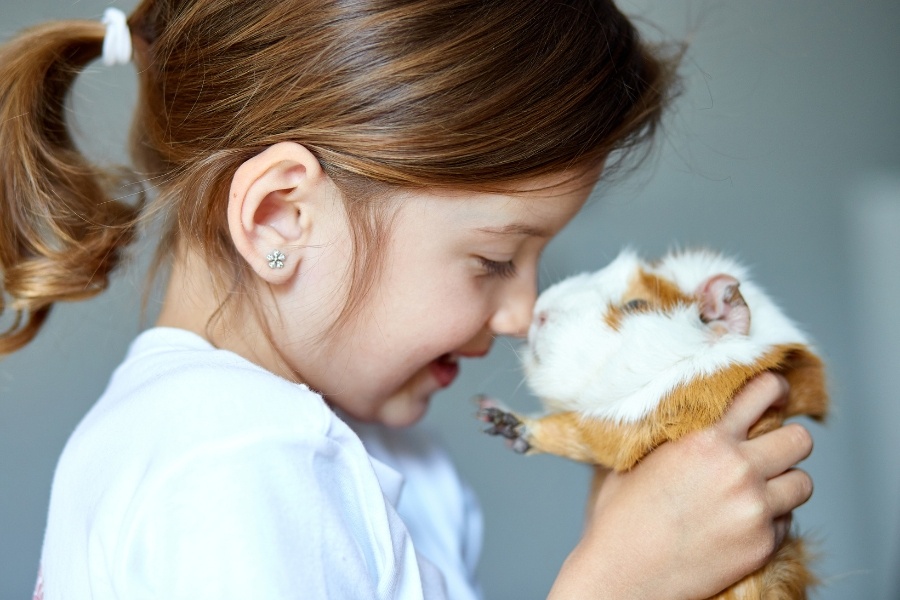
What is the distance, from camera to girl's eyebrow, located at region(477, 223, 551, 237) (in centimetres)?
82

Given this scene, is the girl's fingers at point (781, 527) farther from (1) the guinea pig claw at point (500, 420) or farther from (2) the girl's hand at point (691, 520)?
(1) the guinea pig claw at point (500, 420)

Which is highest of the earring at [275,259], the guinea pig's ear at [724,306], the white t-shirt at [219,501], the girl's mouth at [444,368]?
the guinea pig's ear at [724,306]

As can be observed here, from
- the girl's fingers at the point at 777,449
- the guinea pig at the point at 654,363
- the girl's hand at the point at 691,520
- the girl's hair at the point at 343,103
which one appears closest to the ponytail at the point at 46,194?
the girl's hair at the point at 343,103

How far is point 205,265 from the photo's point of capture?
0.88m

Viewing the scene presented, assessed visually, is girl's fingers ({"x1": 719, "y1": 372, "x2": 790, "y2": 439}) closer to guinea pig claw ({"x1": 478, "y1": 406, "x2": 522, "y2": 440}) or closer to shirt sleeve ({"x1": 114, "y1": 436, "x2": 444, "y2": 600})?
guinea pig claw ({"x1": 478, "y1": 406, "x2": 522, "y2": 440})

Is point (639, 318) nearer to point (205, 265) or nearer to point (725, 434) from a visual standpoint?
point (725, 434)

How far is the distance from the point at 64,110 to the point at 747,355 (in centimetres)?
86

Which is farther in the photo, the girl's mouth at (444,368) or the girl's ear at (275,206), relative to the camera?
the girl's mouth at (444,368)

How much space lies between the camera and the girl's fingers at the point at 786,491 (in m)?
0.87

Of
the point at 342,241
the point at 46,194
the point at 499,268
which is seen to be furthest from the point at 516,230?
the point at 46,194

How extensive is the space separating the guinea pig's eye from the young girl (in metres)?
0.11

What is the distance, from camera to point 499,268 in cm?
89

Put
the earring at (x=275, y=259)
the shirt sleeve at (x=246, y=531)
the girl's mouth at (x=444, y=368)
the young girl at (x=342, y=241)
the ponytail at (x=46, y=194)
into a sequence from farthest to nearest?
the girl's mouth at (x=444, y=368), the ponytail at (x=46, y=194), the earring at (x=275, y=259), the young girl at (x=342, y=241), the shirt sleeve at (x=246, y=531)

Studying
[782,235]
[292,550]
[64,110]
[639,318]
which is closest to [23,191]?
[64,110]
